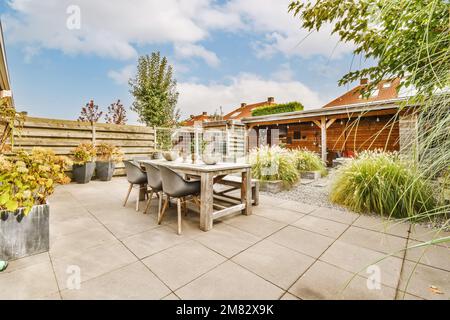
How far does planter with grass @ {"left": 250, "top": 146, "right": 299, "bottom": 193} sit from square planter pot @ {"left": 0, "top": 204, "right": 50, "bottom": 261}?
3.59m

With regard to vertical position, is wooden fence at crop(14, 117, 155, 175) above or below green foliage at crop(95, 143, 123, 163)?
above

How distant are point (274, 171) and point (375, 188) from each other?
195 cm

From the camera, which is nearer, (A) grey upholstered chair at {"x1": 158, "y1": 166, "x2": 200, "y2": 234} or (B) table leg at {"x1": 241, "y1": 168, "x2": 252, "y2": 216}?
(A) grey upholstered chair at {"x1": 158, "y1": 166, "x2": 200, "y2": 234}

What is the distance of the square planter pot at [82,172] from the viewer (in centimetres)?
502

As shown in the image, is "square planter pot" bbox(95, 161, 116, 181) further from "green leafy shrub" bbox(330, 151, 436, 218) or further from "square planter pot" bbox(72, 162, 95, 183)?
"green leafy shrub" bbox(330, 151, 436, 218)

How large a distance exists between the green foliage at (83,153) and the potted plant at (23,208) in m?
3.53

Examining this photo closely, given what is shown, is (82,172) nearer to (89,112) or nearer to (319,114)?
(89,112)

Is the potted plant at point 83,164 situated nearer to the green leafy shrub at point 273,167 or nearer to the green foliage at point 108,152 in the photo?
the green foliage at point 108,152

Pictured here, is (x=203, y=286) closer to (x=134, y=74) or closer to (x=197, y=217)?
(x=197, y=217)

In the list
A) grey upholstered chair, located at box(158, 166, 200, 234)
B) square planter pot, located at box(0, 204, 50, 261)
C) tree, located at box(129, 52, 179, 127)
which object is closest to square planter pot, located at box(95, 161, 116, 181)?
tree, located at box(129, 52, 179, 127)

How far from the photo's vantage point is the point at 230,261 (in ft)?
5.80

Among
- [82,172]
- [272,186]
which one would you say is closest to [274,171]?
[272,186]

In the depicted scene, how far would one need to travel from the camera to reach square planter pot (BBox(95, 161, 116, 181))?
5.34 metres

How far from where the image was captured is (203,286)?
4.70 feet
